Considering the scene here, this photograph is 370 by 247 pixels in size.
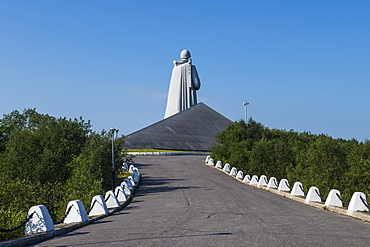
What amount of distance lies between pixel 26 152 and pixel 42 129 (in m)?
2.98

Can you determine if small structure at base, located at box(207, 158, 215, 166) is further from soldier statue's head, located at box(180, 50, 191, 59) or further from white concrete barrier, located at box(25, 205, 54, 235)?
soldier statue's head, located at box(180, 50, 191, 59)

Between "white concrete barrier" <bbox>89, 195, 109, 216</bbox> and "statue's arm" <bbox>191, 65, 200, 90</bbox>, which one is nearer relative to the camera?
"white concrete barrier" <bbox>89, 195, 109, 216</bbox>

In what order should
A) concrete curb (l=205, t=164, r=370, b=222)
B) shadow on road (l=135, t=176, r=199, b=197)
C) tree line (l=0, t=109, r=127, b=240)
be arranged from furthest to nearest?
shadow on road (l=135, t=176, r=199, b=197), tree line (l=0, t=109, r=127, b=240), concrete curb (l=205, t=164, r=370, b=222)

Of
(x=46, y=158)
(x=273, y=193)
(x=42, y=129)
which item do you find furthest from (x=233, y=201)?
(x=42, y=129)

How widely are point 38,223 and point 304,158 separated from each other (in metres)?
20.0

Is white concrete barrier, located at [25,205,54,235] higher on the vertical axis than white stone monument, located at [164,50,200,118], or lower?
lower

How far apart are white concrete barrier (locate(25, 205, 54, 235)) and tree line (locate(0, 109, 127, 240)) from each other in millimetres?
10239

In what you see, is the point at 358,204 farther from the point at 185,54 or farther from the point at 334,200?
the point at 185,54

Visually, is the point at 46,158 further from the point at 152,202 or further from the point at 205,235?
the point at 205,235

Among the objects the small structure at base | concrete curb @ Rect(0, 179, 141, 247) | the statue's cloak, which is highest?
the statue's cloak

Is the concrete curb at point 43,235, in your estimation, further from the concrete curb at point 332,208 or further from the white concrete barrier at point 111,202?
the concrete curb at point 332,208

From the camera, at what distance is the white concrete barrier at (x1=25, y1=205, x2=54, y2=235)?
35.8 feet

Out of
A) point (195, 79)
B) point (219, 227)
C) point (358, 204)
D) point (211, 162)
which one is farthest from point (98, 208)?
point (195, 79)

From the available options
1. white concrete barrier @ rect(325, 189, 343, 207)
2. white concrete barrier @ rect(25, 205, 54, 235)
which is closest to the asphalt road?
white concrete barrier @ rect(25, 205, 54, 235)
